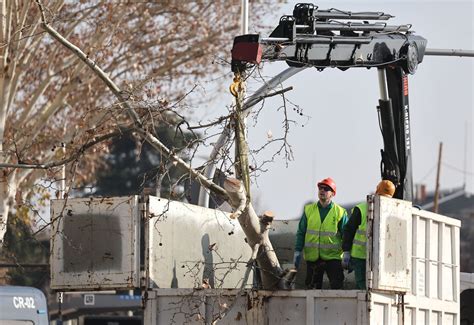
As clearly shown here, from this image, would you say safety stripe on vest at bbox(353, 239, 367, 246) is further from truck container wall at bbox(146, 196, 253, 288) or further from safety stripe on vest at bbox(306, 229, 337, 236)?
truck container wall at bbox(146, 196, 253, 288)

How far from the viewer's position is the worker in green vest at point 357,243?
43.5 ft

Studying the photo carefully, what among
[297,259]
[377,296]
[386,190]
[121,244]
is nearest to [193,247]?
[297,259]

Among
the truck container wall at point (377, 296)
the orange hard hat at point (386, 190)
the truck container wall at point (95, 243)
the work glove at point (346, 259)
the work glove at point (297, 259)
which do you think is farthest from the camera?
the work glove at point (297, 259)

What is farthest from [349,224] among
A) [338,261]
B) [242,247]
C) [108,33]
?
[108,33]

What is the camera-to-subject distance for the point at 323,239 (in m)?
14.1

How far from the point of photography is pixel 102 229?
13.4 meters

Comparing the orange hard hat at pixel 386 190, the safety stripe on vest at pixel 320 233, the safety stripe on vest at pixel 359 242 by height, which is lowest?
the safety stripe on vest at pixel 359 242

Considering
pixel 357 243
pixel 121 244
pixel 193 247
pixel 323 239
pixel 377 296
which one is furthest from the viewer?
pixel 193 247

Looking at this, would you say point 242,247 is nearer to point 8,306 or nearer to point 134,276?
point 134,276

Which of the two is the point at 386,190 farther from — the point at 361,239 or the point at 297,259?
the point at 297,259

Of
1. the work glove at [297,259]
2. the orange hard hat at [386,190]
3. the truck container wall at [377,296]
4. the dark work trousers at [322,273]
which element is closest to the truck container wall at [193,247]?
the truck container wall at [377,296]

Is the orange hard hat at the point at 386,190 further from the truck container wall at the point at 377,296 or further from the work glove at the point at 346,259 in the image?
the work glove at the point at 346,259

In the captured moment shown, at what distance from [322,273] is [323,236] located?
38 cm

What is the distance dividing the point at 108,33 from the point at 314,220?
1270 cm
